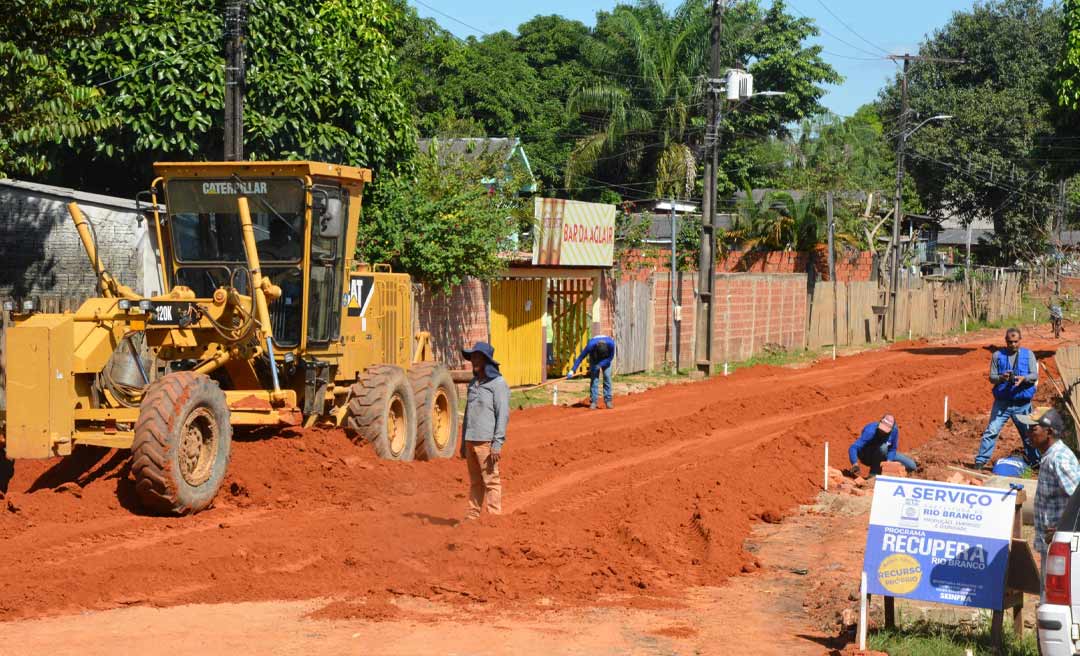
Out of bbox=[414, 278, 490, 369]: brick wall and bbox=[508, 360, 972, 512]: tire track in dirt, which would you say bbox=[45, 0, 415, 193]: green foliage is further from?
bbox=[508, 360, 972, 512]: tire track in dirt

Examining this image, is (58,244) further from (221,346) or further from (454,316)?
(454,316)

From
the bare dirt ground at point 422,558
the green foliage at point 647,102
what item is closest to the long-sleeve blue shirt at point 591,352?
the bare dirt ground at point 422,558

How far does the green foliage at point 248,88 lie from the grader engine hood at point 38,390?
893 centimetres

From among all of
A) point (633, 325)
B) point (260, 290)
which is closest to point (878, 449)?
point (260, 290)

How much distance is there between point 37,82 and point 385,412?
19.4 ft

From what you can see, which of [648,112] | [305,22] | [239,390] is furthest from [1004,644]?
[648,112]

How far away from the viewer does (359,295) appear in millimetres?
14648

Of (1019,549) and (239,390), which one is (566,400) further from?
(1019,549)

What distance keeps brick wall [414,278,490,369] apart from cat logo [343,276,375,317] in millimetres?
6572

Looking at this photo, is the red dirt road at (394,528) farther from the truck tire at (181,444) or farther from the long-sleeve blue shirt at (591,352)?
the long-sleeve blue shirt at (591,352)

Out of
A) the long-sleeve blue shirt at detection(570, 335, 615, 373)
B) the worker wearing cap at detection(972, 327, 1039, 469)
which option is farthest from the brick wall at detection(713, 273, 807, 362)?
the worker wearing cap at detection(972, 327, 1039, 469)

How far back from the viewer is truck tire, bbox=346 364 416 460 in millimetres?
13602

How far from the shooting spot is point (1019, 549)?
840 centimetres

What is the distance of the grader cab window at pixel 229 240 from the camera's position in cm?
1298
